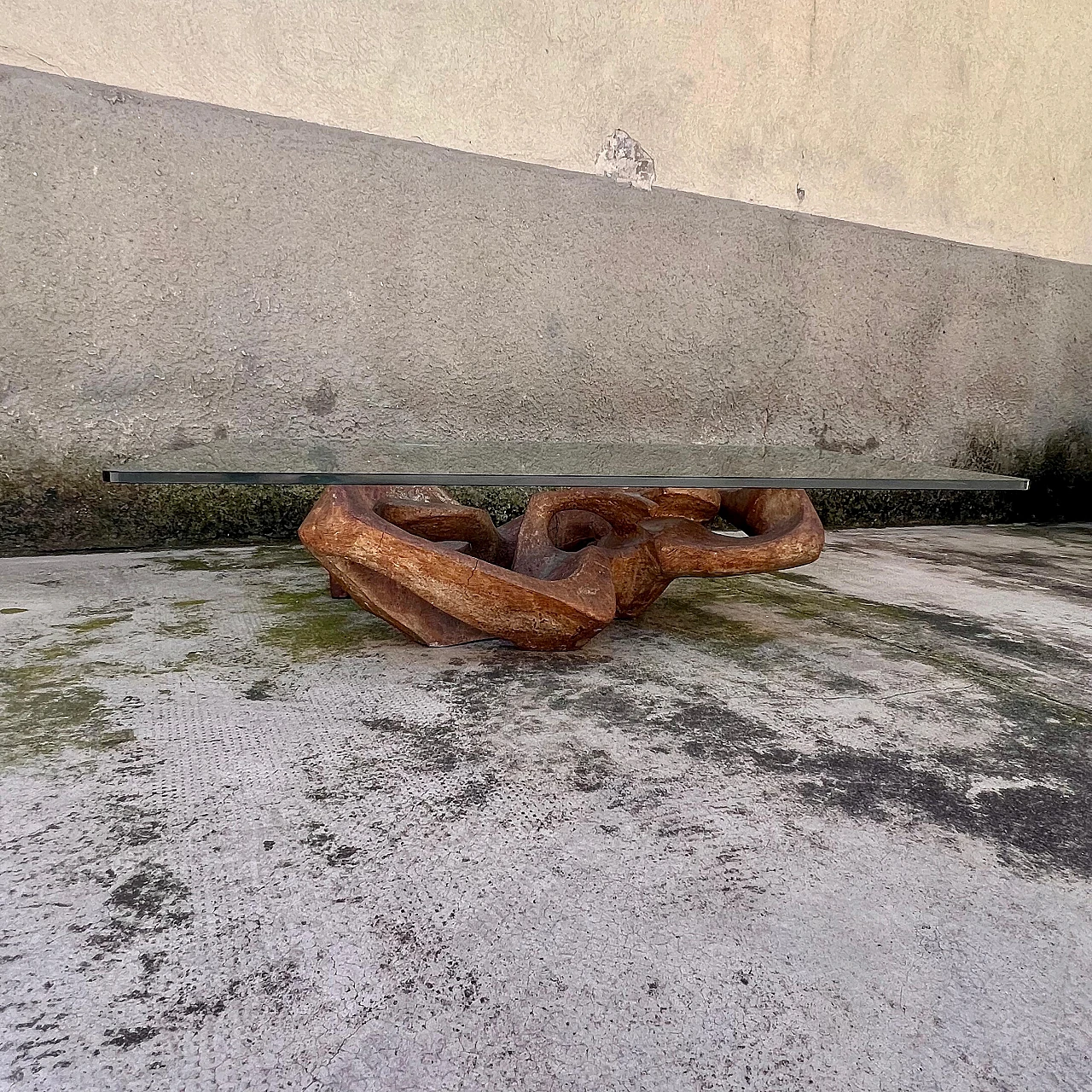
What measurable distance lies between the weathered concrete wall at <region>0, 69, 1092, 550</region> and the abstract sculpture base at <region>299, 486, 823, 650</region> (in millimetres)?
1015

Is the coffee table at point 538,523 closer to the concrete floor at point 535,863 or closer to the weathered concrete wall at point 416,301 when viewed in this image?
the concrete floor at point 535,863

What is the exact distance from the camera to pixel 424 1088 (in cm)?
69

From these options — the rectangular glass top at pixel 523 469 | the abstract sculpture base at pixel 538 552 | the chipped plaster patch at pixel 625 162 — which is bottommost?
the abstract sculpture base at pixel 538 552

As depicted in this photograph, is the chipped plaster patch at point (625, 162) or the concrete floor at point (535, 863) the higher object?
the chipped plaster patch at point (625, 162)

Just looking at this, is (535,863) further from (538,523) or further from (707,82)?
(707,82)

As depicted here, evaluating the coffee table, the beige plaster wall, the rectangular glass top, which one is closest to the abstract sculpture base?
the coffee table

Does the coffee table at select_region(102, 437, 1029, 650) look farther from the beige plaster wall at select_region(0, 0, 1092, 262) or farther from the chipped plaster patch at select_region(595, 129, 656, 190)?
the chipped plaster patch at select_region(595, 129, 656, 190)

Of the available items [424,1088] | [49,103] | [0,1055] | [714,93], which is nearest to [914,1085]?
[424,1088]

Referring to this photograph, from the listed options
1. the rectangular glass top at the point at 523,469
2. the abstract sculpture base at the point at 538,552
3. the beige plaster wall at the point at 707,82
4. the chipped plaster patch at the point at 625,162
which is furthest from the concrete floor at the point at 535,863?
the chipped plaster patch at the point at 625,162

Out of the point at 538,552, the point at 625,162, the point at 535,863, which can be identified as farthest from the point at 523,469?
the point at 625,162

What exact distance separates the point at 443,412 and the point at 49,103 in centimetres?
143

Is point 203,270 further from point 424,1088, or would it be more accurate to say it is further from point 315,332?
point 424,1088

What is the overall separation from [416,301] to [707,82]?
1.47 metres

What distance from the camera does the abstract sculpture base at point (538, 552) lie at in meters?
1.60
